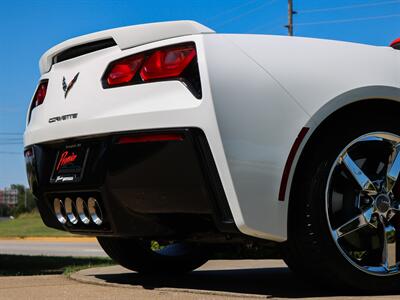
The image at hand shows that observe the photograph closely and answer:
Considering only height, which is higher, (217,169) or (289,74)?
(289,74)

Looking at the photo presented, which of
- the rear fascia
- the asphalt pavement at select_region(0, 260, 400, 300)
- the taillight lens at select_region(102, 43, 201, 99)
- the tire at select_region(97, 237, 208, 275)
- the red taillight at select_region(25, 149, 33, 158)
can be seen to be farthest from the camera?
the tire at select_region(97, 237, 208, 275)

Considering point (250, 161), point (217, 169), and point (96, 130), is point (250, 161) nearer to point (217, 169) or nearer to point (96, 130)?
→ point (217, 169)

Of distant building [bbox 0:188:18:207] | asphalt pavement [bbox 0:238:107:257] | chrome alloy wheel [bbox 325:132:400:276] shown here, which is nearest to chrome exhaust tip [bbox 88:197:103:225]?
chrome alloy wheel [bbox 325:132:400:276]

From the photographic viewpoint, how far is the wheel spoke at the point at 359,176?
11.9 feet

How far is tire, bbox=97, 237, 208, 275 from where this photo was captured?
495cm

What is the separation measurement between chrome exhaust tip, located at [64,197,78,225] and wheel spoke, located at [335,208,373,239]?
1.48 metres

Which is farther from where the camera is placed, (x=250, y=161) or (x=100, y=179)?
(x=100, y=179)

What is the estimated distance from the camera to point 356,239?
364 cm

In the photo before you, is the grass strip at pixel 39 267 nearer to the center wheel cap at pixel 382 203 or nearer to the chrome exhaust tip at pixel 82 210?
the chrome exhaust tip at pixel 82 210

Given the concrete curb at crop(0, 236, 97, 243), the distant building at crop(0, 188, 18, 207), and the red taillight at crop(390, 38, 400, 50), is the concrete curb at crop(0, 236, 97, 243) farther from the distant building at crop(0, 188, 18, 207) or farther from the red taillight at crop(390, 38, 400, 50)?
the distant building at crop(0, 188, 18, 207)

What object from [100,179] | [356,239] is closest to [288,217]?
[356,239]

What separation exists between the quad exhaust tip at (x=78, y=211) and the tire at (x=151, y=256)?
848 millimetres

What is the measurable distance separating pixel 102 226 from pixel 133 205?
328mm

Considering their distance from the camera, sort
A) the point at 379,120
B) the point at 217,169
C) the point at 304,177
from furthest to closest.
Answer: the point at 379,120 → the point at 304,177 → the point at 217,169
